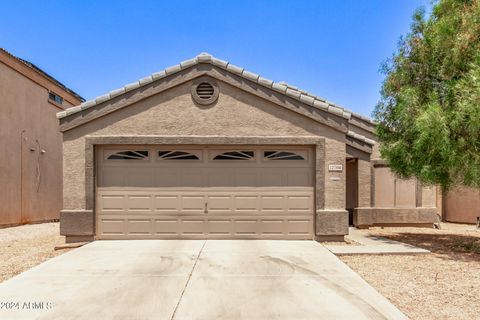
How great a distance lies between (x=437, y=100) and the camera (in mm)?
9398

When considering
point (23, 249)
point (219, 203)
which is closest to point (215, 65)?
point (219, 203)

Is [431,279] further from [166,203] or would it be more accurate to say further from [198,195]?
[166,203]

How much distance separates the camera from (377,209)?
1427 centimetres

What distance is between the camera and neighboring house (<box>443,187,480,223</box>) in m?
17.9

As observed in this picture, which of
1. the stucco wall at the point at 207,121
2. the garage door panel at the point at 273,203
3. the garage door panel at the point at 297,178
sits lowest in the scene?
the garage door panel at the point at 273,203

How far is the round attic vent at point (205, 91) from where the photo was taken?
10.4 m

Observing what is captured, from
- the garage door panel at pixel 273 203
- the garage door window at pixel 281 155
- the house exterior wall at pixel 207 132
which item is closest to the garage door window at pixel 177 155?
the house exterior wall at pixel 207 132

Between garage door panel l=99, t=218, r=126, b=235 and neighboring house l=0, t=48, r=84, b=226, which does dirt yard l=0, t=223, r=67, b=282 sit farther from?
neighboring house l=0, t=48, r=84, b=226

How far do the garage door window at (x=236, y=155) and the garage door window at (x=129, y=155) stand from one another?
200 centimetres

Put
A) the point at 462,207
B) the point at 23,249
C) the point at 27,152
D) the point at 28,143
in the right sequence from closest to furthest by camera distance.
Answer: the point at 23,249, the point at 27,152, the point at 28,143, the point at 462,207

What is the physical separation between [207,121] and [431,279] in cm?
655

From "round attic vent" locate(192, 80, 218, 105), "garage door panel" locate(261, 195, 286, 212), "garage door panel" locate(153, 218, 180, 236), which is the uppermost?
"round attic vent" locate(192, 80, 218, 105)

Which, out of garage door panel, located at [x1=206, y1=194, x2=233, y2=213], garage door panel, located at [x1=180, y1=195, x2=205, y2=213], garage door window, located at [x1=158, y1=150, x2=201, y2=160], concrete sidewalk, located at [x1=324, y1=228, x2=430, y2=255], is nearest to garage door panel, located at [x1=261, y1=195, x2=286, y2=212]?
garage door panel, located at [x1=206, y1=194, x2=233, y2=213]

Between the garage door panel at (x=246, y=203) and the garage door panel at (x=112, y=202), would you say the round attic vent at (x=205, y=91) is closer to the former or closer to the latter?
the garage door panel at (x=246, y=203)
